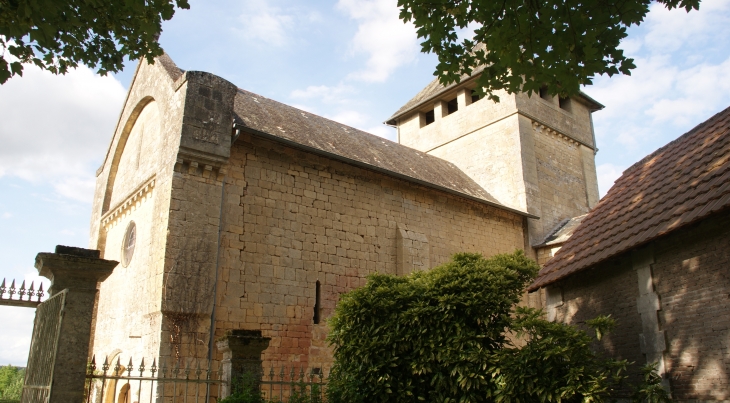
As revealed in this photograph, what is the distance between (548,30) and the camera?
5309mm

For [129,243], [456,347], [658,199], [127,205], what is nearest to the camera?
[658,199]

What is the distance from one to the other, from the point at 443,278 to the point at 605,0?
4434 mm

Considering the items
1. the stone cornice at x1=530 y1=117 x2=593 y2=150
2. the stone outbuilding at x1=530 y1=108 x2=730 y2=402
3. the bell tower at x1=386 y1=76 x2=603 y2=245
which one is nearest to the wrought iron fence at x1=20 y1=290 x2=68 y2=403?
the stone outbuilding at x1=530 y1=108 x2=730 y2=402

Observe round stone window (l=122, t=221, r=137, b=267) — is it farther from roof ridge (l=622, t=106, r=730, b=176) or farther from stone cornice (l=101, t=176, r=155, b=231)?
roof ridge (l=622, t=106, r=730, b=176)

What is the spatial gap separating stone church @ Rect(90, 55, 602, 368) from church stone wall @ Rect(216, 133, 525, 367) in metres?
0.03

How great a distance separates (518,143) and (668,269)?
11.5 metres

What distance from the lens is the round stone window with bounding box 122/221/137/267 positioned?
453 inches

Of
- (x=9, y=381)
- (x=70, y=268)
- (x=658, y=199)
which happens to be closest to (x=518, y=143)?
(x=658, y=199)

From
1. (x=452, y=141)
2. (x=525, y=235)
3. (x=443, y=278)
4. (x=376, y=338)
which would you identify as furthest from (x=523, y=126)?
(x=376, y=338)

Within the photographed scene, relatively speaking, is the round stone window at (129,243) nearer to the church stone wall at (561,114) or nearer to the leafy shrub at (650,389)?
the leafy shrub at (650,389)

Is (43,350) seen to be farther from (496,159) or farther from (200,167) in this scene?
(496,159)

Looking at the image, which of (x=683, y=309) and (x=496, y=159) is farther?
(x=496, y=159)

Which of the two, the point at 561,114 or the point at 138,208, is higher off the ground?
the point at 561,114

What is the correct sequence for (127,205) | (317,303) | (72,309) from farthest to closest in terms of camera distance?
(127,205)
(317,303)
(72,309)
